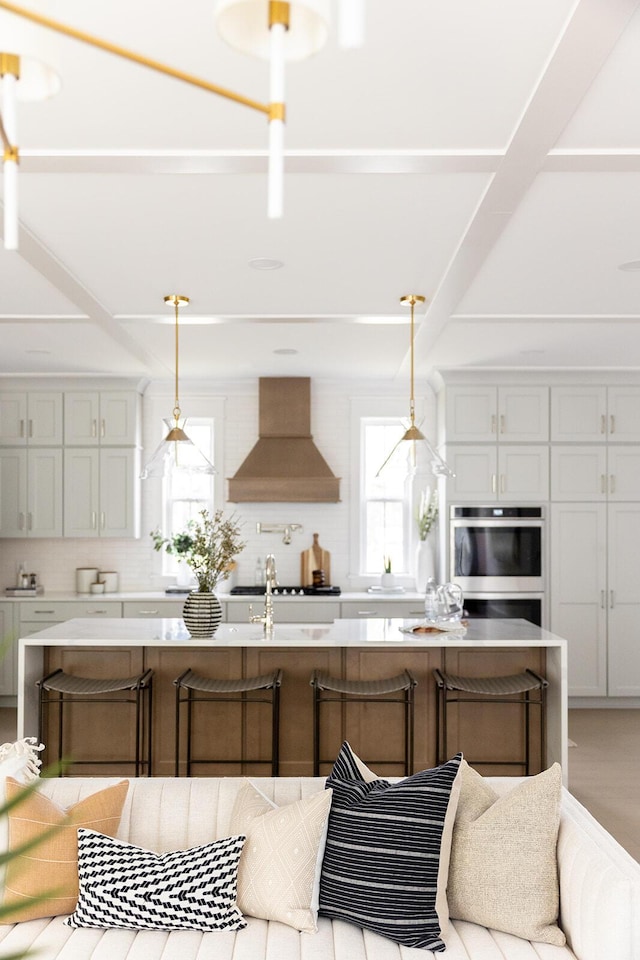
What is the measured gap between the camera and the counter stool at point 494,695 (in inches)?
170

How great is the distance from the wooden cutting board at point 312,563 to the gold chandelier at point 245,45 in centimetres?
612

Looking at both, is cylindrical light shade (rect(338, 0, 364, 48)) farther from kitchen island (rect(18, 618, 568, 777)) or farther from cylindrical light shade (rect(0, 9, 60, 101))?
kitchen island (rect(18, 618, 568, 777))

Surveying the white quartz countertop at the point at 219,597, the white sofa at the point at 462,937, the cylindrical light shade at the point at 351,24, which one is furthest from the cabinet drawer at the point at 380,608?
the cylindrical light shade at the point at 351,24

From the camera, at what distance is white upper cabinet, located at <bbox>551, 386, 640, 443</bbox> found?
6.74 meters

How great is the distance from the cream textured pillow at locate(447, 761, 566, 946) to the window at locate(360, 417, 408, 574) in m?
4.94

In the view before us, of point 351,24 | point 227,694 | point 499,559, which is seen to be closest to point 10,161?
point 351,24

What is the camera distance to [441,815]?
7.73 ft

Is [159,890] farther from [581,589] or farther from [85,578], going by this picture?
[581,589]

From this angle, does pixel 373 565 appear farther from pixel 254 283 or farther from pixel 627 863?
pixel 627 863

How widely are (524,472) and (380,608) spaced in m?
1.57

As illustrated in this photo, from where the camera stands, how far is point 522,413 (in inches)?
265

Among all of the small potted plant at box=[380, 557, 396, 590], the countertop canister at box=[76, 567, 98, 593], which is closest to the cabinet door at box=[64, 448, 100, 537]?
the countertop canister at box=[76, 567, 98, 593]

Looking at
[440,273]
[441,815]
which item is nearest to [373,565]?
[440,273]

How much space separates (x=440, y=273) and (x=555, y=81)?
5.90 ft
